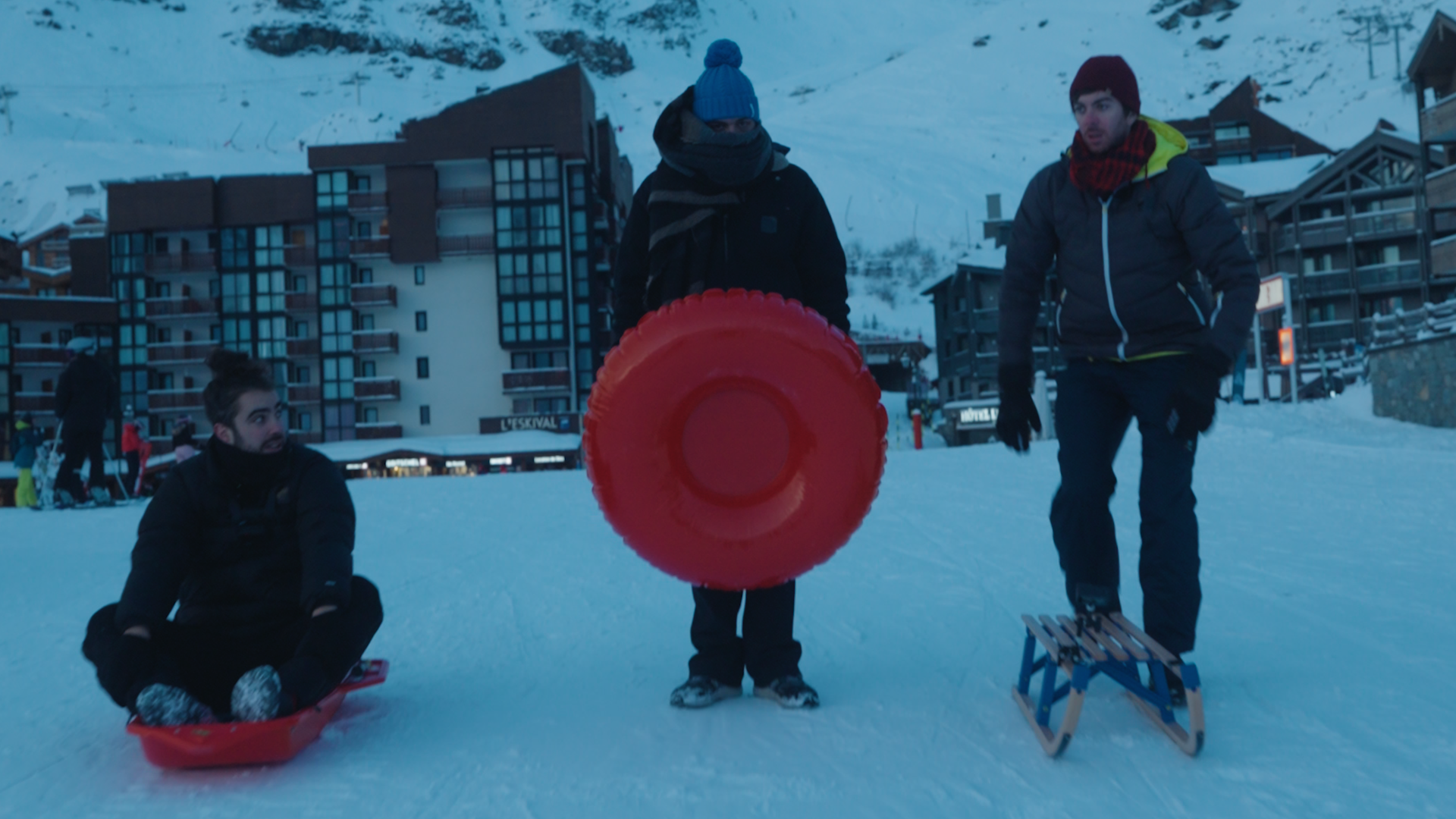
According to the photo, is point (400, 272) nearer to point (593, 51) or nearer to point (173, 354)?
point (173, 354)

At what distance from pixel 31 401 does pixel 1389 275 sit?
1826 inches

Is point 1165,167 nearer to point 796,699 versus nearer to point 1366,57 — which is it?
point 796,699

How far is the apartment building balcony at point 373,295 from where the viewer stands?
39.3 m

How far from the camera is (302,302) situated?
131ft

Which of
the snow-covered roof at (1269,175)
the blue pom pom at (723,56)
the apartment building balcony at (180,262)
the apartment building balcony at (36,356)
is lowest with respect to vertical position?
the blue pom pom at (723,56)

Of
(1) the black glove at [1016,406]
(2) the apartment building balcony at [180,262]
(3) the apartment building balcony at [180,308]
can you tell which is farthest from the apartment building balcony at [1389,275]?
(3) the apartment building balcony at [180,308]

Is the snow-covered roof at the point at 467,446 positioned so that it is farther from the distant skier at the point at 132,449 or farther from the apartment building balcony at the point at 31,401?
the distant skier at the point at 132,449

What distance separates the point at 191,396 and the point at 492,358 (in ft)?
37.3

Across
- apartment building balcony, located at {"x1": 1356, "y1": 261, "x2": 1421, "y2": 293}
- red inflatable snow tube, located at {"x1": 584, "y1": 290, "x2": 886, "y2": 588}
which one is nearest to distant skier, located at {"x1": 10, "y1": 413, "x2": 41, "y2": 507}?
red inflatable snow tube, located at {"x1": 584, "y1": 290, "x2": 886, "y2": 588}

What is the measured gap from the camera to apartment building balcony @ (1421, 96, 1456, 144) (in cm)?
2048

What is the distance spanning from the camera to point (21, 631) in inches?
168

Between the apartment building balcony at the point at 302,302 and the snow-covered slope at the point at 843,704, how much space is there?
36002 mm

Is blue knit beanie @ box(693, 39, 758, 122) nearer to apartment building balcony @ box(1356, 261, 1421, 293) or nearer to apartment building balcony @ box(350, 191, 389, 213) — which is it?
apartment building balcony @ box(1356, 261, 1421, 293)

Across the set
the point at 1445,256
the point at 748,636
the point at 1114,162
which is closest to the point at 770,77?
the point at 1445,256
